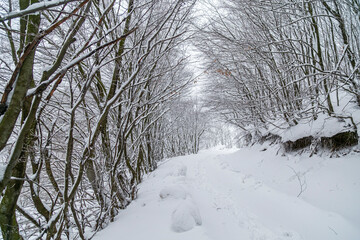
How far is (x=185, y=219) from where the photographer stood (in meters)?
2.35

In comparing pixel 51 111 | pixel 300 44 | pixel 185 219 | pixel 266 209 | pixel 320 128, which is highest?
pixel 300 44

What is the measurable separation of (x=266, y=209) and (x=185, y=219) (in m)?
1.97

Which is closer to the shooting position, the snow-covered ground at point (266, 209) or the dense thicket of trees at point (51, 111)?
the dense thicket of trees at point (51, 111)

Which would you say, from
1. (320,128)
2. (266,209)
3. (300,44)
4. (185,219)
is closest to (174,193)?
(185,219)

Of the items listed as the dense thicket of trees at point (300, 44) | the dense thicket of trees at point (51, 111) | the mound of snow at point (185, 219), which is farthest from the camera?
the dense thicket of trees at point (300, 44)

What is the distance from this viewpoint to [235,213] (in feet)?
10.8

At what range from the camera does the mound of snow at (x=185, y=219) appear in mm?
2277

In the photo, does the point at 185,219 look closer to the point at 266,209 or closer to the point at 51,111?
the point at 266,209

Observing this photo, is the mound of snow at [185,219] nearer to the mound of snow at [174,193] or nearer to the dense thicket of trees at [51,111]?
the mound of snow at [174,193]

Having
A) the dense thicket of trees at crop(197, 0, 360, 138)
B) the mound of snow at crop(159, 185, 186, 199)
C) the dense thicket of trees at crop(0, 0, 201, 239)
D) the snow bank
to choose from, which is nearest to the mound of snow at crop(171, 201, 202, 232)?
the mound of snow at crop(159, 185, 186, 199)

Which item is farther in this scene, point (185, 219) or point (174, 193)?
point (174, 193)

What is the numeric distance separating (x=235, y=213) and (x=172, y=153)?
1495cm

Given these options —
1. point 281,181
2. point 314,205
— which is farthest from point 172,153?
point 314,205

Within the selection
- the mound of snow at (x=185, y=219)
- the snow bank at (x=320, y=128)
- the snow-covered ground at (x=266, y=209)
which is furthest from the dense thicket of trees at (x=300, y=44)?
the mound of snow at (x=185, y=219)
